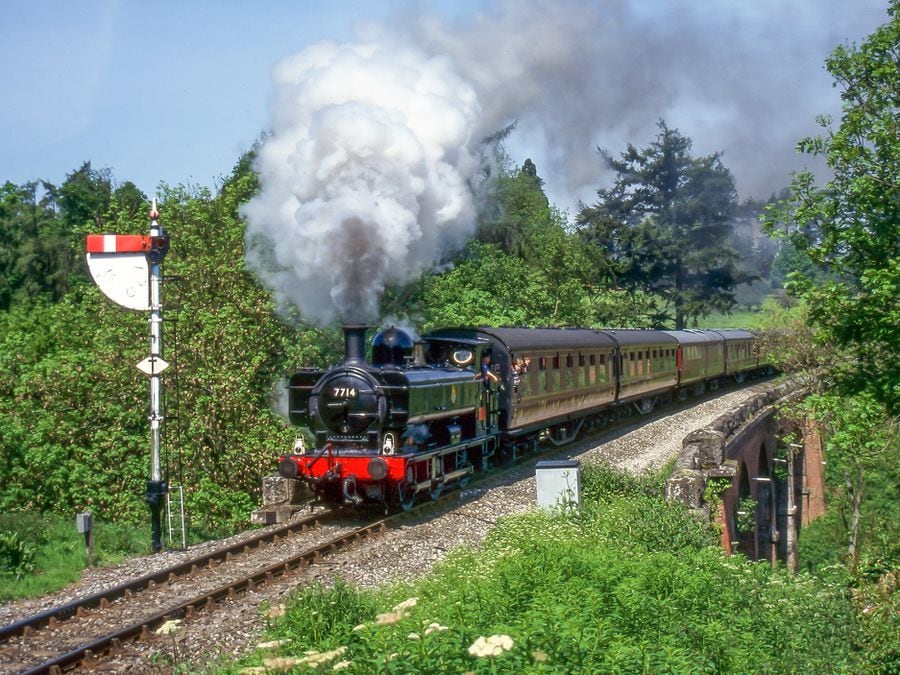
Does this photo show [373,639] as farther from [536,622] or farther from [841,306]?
[841,306]

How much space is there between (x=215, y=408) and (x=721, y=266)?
115 ft

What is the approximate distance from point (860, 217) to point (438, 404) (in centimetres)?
994

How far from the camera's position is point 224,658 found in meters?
8.06

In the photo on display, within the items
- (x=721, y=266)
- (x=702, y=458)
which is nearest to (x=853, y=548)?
(x=702, y=458)

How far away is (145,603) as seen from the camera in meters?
10.1

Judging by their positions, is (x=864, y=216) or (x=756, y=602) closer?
(x=756, y=602)

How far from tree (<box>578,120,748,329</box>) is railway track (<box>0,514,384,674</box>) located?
39.9 meters

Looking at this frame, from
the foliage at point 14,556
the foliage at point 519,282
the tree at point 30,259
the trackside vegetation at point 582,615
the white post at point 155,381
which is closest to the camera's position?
the trackside vegetation at point 582,615

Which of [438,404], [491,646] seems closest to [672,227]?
[438,404]

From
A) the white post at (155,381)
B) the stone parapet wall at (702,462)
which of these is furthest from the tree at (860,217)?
the white post at (155,381)

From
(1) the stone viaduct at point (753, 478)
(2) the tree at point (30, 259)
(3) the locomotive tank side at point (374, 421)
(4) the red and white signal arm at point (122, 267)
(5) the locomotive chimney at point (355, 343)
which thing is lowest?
(1) the stone viaduct at point (753, 478)

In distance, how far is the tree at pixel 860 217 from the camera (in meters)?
18.6

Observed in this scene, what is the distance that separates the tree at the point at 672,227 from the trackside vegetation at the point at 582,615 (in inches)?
1573

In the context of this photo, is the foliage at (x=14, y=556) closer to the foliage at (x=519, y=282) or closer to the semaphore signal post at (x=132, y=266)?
the semaphore signal post at (x=132, y=266)
